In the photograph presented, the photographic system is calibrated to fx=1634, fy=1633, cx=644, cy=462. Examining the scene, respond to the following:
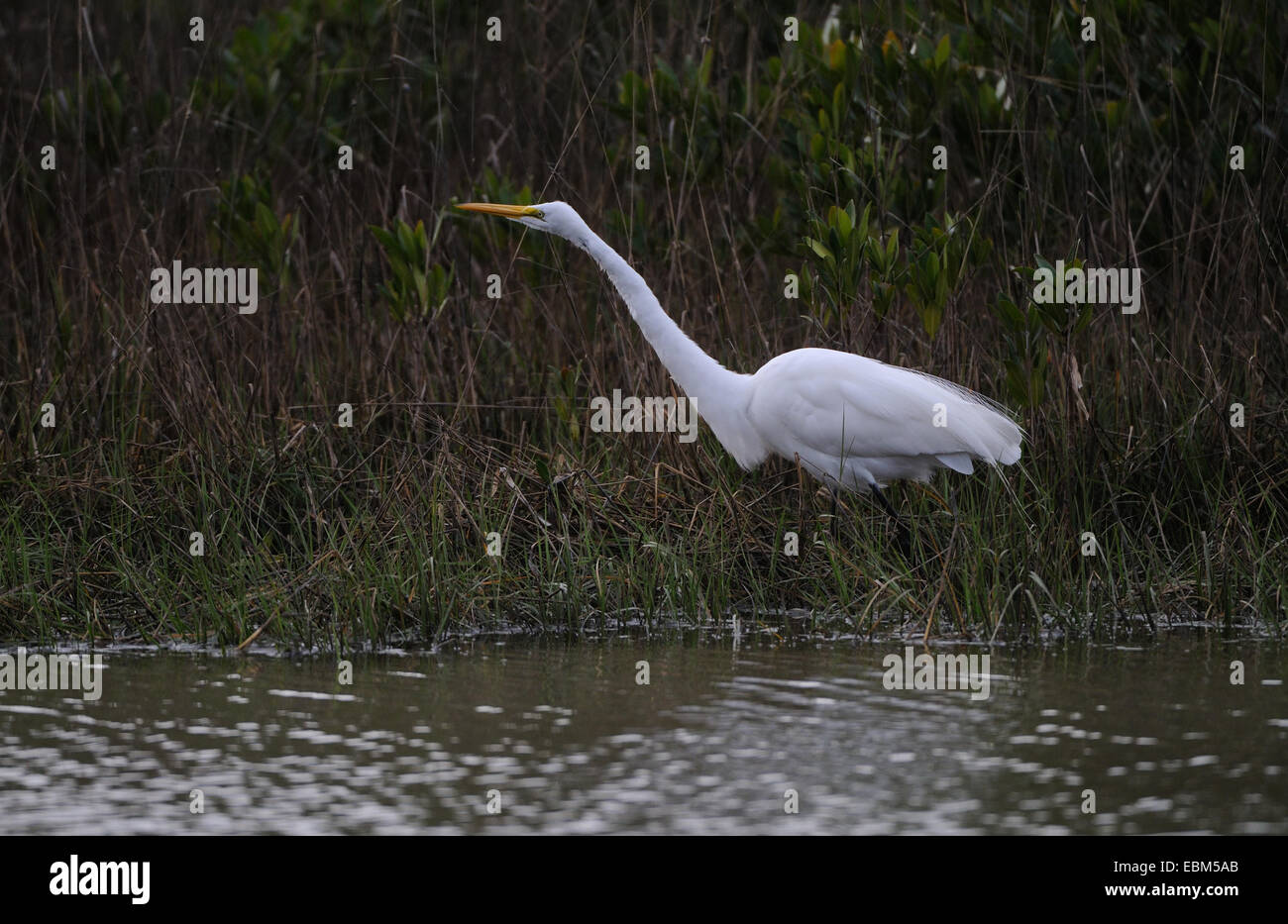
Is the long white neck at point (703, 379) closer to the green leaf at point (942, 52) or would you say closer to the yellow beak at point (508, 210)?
the yellow beak at point (508, 210)

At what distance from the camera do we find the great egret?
5.58 metres

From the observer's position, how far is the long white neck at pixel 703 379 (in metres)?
5.79

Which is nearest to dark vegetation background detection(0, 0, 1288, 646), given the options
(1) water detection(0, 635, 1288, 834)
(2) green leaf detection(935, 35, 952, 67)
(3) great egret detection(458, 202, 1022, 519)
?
(2) green leaf detection(935, 35, 952, 67)

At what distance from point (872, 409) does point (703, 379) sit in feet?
2.13

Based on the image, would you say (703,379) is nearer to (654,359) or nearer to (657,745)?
(654,359)

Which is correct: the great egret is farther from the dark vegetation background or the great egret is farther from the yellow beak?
the dark vegetation background

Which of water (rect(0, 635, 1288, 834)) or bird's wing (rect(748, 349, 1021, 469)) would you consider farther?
bird's wing (rect(748, 349, 1021, 469))

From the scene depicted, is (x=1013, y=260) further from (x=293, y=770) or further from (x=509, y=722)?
(x=293, y=770)

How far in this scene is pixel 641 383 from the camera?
6090mm

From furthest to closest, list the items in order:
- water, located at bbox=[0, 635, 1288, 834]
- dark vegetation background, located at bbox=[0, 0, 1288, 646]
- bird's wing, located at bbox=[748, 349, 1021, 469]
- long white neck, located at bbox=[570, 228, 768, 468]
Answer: long white neck, located at bbox=[570, 228, 768, 468] < bird's wing, located at bbox=[748, 349, 1021, 469] < dark vegetation background, located at bbox=[0, 0, 1288, 646] < water, located at bbox=[0, 635, 1288, 834]

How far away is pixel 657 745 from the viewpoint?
3.66m

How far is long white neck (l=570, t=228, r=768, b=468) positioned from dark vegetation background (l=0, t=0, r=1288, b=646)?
14cm

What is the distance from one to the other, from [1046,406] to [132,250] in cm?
350

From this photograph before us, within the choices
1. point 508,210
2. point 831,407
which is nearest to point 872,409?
point 831,407
